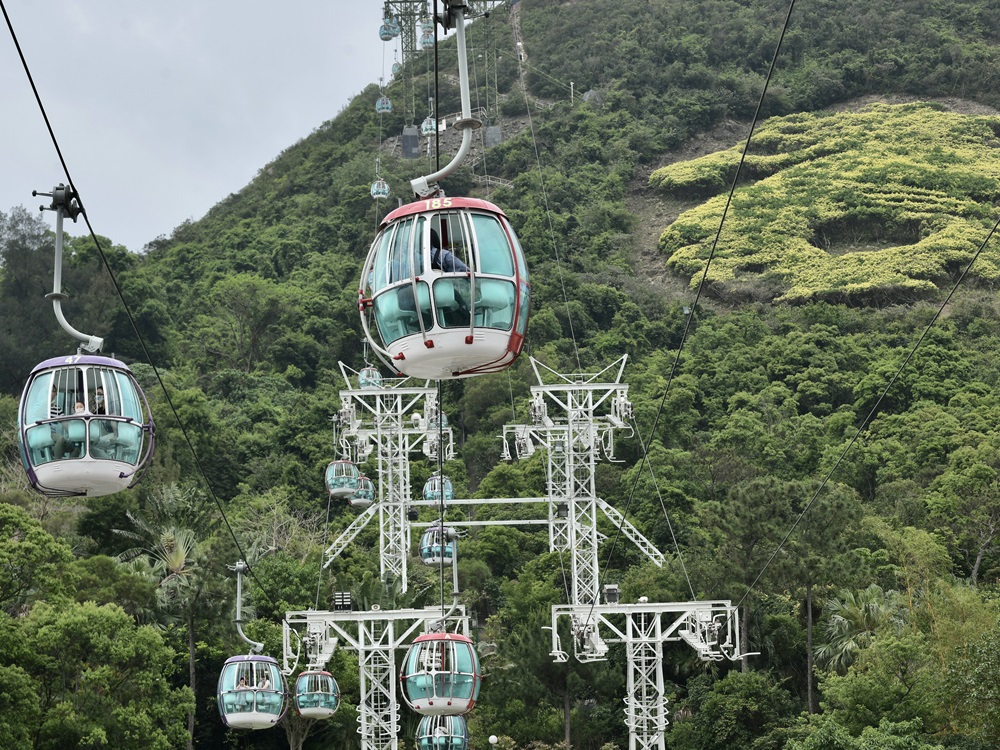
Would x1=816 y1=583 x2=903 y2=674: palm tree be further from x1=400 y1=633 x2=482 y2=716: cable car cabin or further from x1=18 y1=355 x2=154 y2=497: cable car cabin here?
x1=18 y1=355 x2=154 y2=497: cable car cabin

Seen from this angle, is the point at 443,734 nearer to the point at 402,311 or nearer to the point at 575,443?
the point at 575,443

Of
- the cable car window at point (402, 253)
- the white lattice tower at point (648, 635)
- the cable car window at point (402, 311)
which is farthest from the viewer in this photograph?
the white lattice tower at point (648, 635)

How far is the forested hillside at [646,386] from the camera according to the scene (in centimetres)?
3303

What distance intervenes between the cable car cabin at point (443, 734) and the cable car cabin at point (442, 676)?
443 cm

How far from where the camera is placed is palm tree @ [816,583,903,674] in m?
34.8

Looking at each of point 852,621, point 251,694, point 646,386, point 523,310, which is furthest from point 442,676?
point 646,386

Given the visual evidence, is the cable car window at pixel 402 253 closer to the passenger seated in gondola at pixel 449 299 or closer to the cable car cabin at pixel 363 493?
the passenger seated in gondola at pixel 449 299

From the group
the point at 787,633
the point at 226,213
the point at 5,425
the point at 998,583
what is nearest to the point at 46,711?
the point at 787,633

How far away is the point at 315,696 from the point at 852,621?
1264 centimetres

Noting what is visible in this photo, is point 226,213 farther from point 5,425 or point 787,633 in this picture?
point 787,633

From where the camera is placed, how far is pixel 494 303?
1214 cm

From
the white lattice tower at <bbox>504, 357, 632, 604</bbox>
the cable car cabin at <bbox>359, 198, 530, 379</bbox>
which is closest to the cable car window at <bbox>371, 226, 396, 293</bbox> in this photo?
the cable car cabin at <bbox>359, 198, 530, 379</bbox>

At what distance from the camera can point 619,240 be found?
295 feet

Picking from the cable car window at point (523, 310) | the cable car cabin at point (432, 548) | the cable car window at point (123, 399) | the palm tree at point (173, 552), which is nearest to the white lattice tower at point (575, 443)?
the cable car cabin at point (432, 548)
